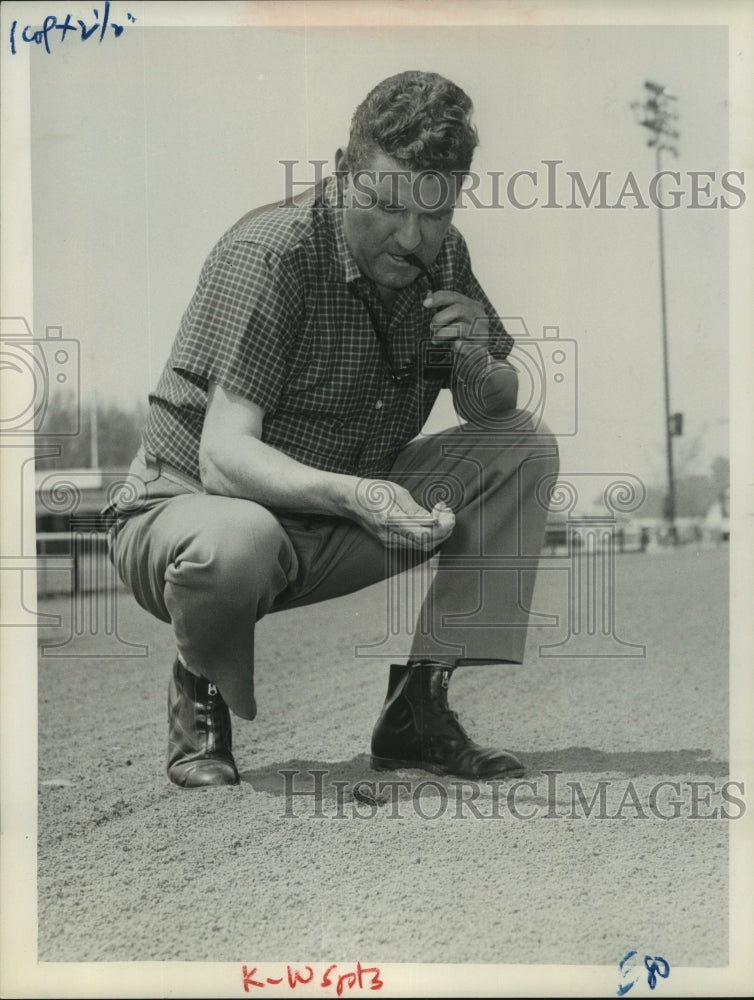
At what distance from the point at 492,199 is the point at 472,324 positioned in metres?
0.22

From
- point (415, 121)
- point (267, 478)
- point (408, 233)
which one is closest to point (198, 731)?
point (267, 478)

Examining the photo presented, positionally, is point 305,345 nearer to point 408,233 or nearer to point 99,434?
point 408,233

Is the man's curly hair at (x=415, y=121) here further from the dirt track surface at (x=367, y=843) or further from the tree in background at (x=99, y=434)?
the dirt track surface at (x=367, y=843)

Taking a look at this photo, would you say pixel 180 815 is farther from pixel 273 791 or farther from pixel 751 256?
pixel 751 256

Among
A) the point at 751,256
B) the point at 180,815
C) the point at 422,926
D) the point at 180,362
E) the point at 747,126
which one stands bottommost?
the point at 422,926

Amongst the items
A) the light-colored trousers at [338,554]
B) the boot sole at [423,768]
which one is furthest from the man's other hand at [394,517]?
the boot sole at [423,768]

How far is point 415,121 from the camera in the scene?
6.00 feet

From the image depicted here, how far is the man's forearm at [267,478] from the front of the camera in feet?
5.94

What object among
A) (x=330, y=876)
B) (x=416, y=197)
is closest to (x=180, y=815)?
(x=330, y=876)

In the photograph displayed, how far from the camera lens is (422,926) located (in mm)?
1660

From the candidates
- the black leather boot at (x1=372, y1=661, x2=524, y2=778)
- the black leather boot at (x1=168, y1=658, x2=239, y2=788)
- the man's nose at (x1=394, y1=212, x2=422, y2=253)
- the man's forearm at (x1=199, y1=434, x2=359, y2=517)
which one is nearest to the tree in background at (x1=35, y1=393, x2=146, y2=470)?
the man's forearm at (x1=199, y1=434, x2=359, y2=517)

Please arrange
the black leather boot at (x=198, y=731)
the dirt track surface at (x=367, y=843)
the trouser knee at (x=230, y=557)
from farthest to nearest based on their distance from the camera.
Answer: the black leather boot at (x=198, y=731), the trouser knee at (x=230, y=557), the dirt track surface at (x=367, y=843)

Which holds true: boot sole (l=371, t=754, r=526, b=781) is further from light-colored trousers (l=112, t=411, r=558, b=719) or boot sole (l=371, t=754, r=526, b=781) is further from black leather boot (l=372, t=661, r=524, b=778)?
light-colored trousers (l=112, t=411, r=558, b=719)

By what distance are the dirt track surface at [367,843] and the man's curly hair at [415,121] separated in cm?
76
